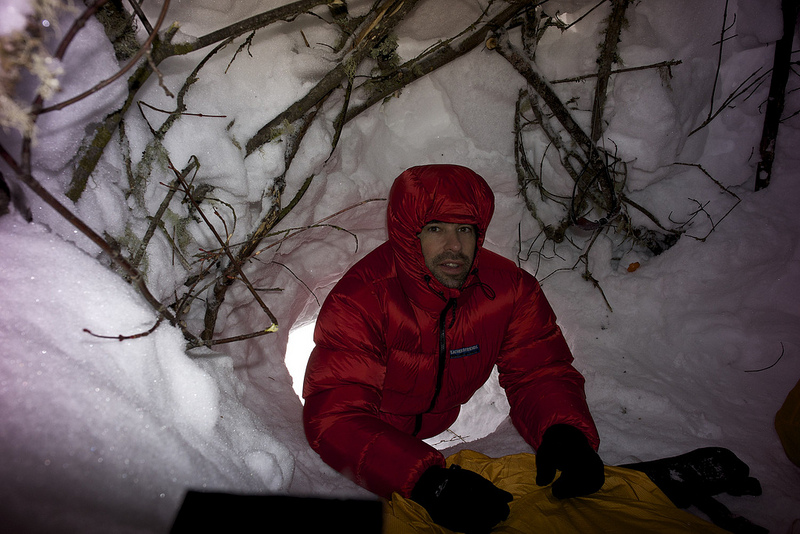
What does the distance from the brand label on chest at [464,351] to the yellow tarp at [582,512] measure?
2.07 feet

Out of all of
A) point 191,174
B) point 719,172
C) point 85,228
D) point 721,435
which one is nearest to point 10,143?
point 85,228

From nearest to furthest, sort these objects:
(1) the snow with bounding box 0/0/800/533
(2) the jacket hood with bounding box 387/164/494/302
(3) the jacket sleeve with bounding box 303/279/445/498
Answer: (1) the snow with bounding box 0/0/800/533 → (3) the jacket sleeve with bounding box 303/279/445/498 → (2) the jacket hood with bounding box 387/164/494/302

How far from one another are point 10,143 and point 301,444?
1.76 metres

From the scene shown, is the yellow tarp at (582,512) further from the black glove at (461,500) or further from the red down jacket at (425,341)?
the red down jacket at (425,341)

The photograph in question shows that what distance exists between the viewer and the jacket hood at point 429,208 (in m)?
2.20

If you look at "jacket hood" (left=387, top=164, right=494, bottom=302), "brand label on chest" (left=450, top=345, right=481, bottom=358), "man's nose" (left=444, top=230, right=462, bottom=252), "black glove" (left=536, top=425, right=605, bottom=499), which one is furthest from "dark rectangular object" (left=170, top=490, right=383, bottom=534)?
"man's nose" (left=444, top=230, right=462, bottom=252)

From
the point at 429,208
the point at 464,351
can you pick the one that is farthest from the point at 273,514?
the point at 429,208

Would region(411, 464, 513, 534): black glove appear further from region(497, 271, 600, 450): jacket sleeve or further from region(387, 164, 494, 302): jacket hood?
region(387, 164, 494, 302): jacket hood

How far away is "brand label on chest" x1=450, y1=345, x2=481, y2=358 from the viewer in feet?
7.74

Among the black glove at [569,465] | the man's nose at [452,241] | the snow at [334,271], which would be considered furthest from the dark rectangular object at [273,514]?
the man's nose at [452,241]

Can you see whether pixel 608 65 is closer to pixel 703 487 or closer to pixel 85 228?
pixel 703 487

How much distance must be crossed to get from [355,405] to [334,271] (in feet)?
5.82

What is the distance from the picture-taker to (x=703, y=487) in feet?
6.08

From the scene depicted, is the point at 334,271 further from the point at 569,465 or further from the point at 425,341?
the point at 569,465
